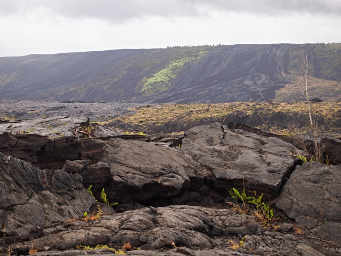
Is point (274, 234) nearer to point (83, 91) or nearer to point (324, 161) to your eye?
point (324, 161)

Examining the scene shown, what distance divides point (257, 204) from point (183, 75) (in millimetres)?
121348

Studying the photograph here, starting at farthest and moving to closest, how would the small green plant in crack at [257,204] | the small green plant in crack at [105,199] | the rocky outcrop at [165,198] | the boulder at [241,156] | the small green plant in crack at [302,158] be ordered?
the small green plant in crack at [302,158], the boulder at [241,156], the small green plant in crack at [105,199], the small green plant in crack at [257,204], the rocky outcrop at [165,198]

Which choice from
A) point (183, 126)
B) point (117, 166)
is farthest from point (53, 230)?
point (183, 126)

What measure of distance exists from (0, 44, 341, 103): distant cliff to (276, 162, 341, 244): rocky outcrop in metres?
77.2

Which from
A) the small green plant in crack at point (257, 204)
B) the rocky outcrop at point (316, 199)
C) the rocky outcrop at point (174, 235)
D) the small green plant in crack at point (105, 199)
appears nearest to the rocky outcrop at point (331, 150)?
the rocky outcrop at point (316, 199)

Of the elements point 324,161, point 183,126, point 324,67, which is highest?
point 324,67

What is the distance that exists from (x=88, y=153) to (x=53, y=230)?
405 cm

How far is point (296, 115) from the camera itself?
48.3m

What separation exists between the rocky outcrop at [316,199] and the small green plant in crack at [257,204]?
483 millimetres

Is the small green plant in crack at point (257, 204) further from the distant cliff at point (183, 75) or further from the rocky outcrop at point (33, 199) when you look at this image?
the distant cliff at point (183, 75)

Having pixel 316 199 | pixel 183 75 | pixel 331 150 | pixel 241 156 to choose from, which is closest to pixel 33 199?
pixel 241 156

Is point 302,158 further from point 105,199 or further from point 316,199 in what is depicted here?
point 105,199

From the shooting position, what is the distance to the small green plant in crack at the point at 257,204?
962 cm

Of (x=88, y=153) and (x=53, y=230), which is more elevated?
(x=88, y=153)
